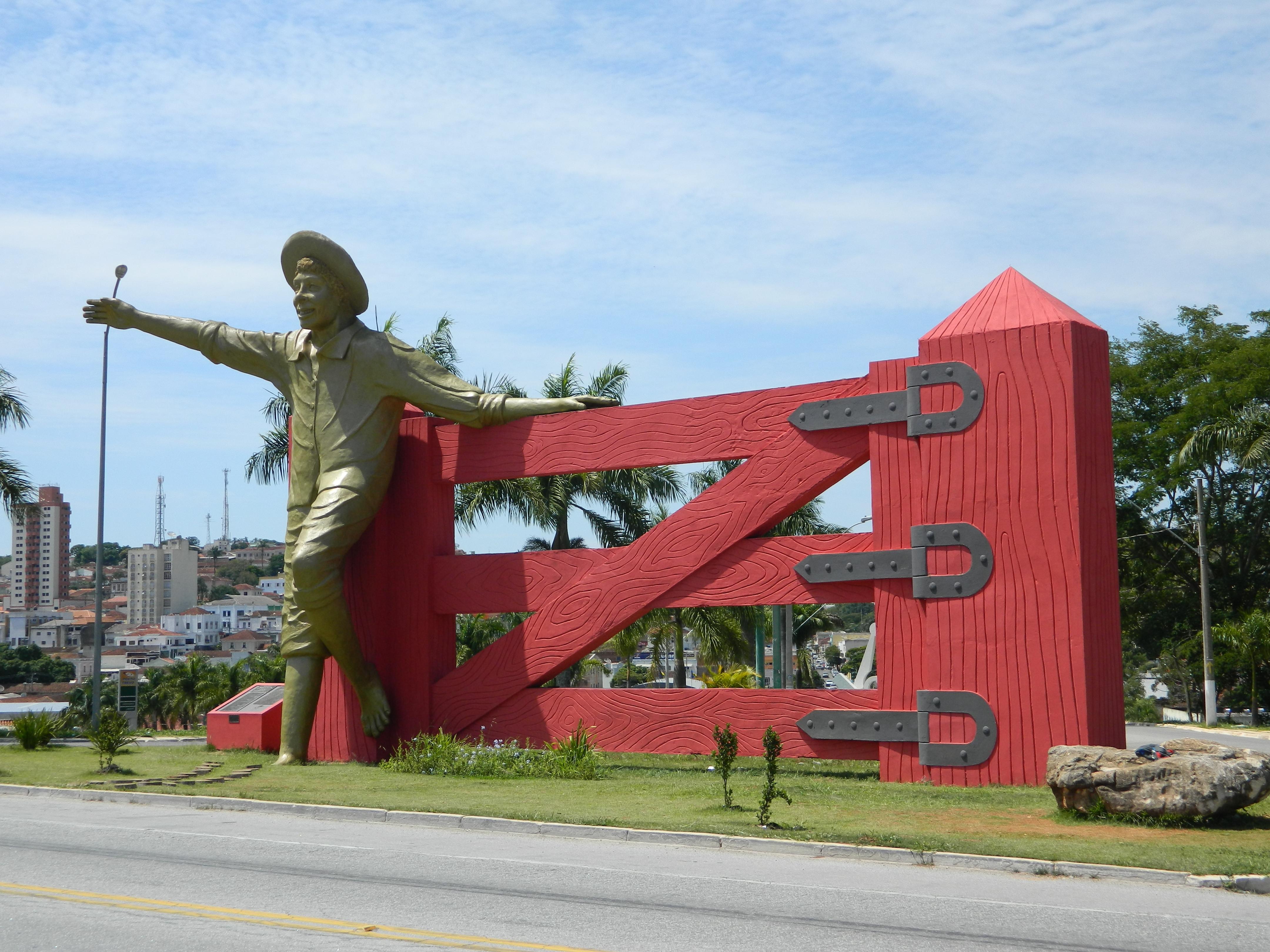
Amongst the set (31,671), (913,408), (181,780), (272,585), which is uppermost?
(272,585)

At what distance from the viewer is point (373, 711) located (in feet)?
62.2

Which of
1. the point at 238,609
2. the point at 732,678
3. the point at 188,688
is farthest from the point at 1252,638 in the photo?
the point at 238,609

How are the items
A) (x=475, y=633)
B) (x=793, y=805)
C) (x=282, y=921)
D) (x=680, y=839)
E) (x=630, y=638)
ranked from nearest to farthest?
(x=282, y=921)
(x=680, y=839)
(x=793, y=805)
(x=630, y=638)
(x=475, y=633)

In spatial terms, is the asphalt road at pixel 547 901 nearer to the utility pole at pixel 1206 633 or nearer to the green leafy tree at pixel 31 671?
the utility pole at pixel 1206 633

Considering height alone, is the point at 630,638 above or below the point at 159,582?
below

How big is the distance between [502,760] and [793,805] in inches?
195

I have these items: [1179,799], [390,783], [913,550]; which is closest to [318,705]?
[390,783]

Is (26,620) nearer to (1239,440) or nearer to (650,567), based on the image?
(1239,440)

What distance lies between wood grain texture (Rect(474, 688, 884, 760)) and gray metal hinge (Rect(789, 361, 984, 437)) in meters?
3.32

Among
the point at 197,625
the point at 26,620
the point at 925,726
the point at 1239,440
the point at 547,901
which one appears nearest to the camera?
the point at 547,901

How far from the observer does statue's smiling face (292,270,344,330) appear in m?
18.8

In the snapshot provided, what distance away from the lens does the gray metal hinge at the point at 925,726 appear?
580 inches

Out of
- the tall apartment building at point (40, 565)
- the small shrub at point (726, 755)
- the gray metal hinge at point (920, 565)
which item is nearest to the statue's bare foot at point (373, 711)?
the gray metal hinge at point (920, 565)

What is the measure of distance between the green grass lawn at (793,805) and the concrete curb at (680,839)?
15 cm
